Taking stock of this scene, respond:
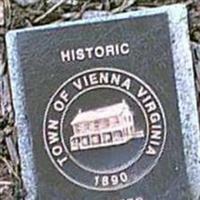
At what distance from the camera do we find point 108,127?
1.71 meters

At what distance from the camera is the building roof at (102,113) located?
171 centimetres

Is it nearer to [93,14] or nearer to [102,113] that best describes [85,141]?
[102,113]

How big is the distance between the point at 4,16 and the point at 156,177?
1.53 ft

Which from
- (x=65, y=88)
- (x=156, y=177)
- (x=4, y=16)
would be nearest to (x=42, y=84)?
(x=65, y=88)

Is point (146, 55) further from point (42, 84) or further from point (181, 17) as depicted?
point (42, 84)

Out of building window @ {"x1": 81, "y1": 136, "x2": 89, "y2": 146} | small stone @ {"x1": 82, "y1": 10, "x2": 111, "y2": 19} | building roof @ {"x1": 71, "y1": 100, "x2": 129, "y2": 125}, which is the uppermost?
small stone @ {"x1": 82, "y1": 10, "x2": 111, "y2": 19}

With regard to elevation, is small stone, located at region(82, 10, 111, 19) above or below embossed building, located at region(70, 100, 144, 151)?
above

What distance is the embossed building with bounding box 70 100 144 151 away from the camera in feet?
5.60

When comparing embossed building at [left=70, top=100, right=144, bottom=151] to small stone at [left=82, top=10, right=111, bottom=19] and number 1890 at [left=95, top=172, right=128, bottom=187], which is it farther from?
small stone at [left=82, top=10, right=111, bottom=19]

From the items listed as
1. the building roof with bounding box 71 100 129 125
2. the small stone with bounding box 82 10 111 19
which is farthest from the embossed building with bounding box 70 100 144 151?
the small stone with bounding box 82 10 111 19

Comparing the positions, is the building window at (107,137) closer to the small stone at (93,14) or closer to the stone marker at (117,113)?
the stone marker at (117,113)

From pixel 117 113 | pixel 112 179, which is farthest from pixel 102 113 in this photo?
pixel 112 179

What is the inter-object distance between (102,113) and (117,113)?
31 mm

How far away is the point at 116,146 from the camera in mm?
1713
